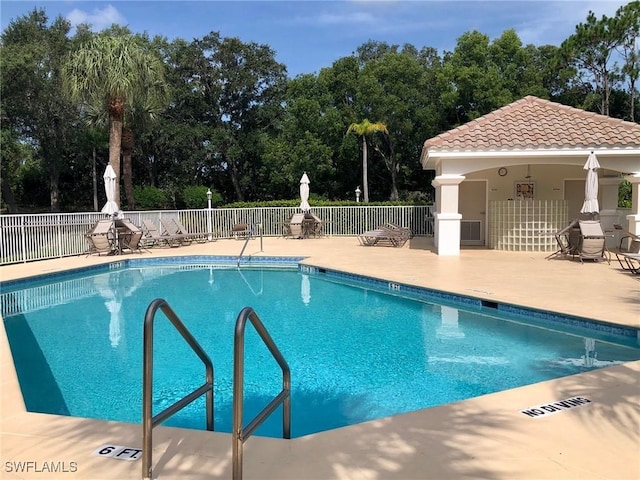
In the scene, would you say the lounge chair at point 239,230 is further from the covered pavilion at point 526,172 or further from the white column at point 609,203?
the white column at point 609,203

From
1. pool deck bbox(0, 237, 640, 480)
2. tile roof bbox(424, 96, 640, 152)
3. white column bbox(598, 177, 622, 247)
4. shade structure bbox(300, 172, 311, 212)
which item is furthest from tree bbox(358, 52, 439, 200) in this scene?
pool deck bbox(0, 237, 640, 480)

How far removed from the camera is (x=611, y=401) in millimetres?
4086

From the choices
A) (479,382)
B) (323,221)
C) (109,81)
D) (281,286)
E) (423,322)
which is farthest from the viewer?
(323,221)

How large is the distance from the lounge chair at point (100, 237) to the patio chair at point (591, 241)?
13215mm

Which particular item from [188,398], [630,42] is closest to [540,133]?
[188,398]

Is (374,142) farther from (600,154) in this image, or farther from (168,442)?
(168,442)

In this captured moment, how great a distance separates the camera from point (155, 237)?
56.5 ft

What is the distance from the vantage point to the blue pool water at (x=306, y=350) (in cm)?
505

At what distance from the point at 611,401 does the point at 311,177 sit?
82.5ft

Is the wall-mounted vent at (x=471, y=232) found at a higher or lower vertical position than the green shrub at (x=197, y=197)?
lower

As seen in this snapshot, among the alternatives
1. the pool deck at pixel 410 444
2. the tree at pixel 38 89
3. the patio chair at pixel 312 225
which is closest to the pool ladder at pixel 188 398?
the pool deck at pixel 410 444

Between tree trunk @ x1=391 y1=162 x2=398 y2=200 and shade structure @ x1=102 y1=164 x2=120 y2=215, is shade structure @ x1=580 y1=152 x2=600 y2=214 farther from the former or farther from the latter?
tree trunk @ x1=391 y1=162 x2=398 y2=200

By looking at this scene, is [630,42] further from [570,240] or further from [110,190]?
[110,190]

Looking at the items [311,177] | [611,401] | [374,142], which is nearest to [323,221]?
[311,177]
